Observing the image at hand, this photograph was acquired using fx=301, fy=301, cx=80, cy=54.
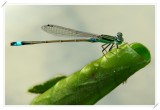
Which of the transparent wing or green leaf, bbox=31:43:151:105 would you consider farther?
the transparent wing

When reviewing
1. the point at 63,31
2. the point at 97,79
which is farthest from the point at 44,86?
the point at 63,31

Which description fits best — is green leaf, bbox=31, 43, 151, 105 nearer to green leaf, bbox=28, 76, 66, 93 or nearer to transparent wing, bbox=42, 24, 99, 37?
green leaf, bbox=28, 76, 66, 93

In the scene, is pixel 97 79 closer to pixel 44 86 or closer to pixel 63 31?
pixel 44 86

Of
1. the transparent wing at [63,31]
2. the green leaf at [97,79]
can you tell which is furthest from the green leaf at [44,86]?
the transparent wing at [63,31]

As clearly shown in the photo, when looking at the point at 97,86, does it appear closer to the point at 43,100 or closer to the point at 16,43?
the point at 43,100

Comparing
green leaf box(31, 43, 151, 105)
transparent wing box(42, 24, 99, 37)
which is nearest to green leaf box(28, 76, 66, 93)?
green leaf box(31, 43, 151, 105)

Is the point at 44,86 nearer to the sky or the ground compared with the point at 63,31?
nearer to the ground

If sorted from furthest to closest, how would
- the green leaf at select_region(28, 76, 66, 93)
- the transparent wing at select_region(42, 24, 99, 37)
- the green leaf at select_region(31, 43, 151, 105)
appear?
the transparent wing at select_region(42, 24, 99, 37) → the green leaf at select_region(28, 76, 66, 93) → the green leaf at select_region(31, 43, 151, 105)

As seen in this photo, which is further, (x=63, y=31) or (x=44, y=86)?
(x=63, y=31)

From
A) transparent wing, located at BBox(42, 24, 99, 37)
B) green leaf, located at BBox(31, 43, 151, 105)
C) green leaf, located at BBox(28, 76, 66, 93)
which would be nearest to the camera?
green leaf, located at BBox(31, 43, 151, 105)
